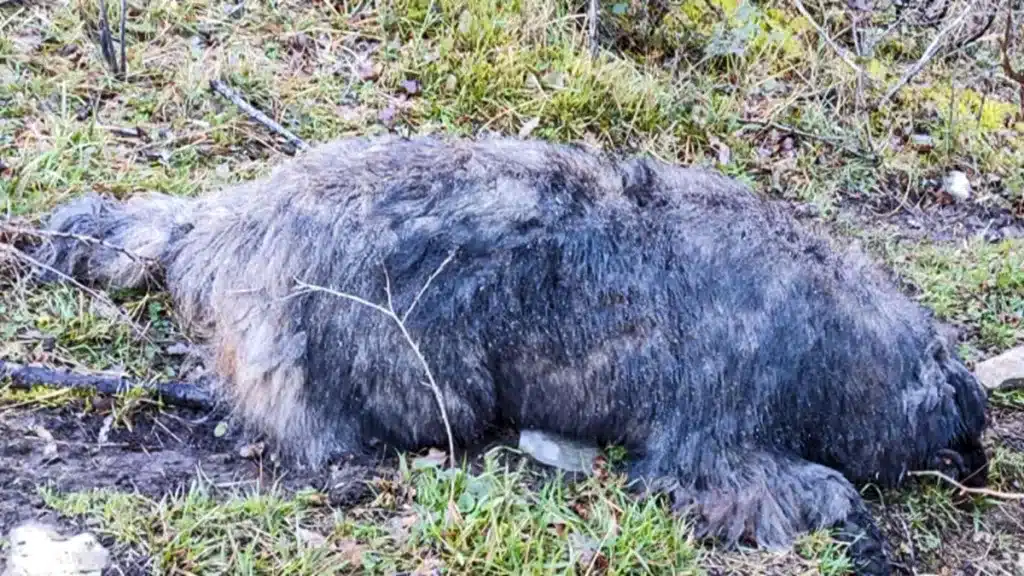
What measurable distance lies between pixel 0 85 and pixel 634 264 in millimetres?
3151

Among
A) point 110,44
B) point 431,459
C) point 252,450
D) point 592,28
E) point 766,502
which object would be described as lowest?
point 252,450

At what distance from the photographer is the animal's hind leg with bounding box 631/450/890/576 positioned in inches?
130

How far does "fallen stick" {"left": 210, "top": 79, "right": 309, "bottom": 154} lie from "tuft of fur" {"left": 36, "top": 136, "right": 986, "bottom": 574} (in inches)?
59.3

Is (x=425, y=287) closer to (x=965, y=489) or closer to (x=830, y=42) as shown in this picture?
(x=965, y=489)

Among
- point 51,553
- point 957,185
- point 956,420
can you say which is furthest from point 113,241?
point 957,185

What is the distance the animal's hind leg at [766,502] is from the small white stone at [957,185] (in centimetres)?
319

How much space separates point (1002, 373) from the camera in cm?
426

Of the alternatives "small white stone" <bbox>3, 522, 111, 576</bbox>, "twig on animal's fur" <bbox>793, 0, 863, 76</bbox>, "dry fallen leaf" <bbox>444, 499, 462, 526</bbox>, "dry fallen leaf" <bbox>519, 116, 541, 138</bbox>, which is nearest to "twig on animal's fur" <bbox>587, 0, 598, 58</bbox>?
"dry fallen leaf" <bbox>519, 116, 541, 138</bbox>

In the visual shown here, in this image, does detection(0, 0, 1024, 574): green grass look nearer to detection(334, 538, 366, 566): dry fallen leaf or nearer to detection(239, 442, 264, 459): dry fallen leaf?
detection(334, 538, 366, 566): dry fallen leaf

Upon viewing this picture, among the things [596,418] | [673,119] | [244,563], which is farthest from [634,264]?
[673,119]

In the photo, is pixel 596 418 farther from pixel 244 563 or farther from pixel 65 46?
pixel 65 46

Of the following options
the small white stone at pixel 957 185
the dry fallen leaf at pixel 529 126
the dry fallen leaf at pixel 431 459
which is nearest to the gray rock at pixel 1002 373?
the small white stone at pixel 957 185

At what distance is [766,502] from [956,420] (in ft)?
2.49

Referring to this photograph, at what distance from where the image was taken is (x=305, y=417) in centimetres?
339
